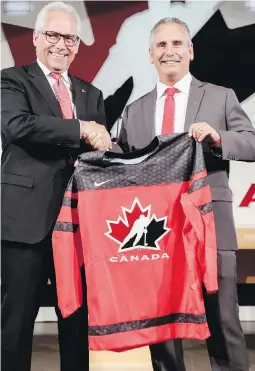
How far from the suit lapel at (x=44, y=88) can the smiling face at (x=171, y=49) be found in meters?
0.47

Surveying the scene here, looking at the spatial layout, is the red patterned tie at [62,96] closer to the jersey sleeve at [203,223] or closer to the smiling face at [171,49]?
the smiling face at [171,49]

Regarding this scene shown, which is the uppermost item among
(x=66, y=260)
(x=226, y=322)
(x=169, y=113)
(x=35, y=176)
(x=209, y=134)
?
(x=169, y=113)

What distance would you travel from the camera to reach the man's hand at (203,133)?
1960 mm

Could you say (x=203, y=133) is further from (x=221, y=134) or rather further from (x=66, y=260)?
(x=66, y=260)

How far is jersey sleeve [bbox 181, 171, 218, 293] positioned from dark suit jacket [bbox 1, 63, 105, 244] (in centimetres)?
48

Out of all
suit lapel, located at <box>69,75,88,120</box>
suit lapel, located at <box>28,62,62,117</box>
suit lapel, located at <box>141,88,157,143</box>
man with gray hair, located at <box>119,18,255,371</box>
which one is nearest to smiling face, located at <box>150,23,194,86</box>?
man with gray hair, located at <box>119,18,255,371</box>

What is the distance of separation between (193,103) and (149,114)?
20 cm

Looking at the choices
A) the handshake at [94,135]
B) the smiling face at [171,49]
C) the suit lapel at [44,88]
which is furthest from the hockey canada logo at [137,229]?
the smiling face at [171,49]

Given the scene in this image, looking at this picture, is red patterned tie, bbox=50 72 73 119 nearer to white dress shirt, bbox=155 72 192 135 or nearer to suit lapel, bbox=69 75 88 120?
suit lapel, bbox=69 75 88 120

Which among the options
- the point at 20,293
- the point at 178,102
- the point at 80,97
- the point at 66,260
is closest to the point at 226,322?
the point at 66,260

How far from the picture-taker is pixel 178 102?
2.25 m

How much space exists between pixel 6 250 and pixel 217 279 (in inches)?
32.4

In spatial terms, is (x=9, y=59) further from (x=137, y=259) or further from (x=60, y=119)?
(x=137, y=259)

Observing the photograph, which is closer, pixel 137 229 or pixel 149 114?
pixel 137 229
